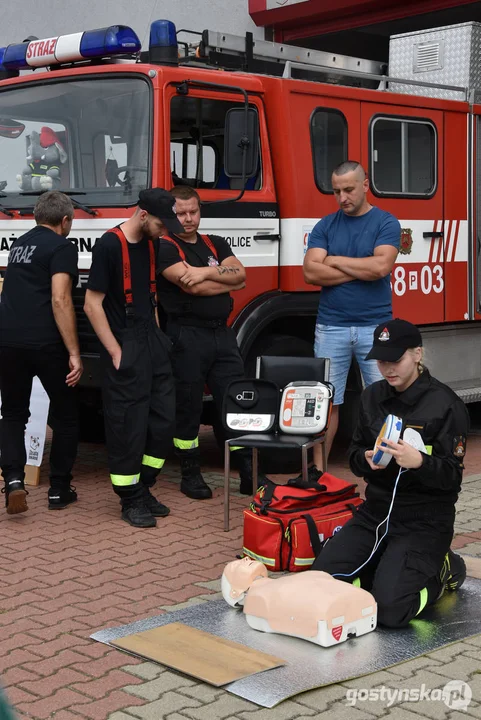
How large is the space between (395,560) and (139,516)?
1907 millimetres

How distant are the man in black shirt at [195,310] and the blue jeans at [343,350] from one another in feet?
1.75

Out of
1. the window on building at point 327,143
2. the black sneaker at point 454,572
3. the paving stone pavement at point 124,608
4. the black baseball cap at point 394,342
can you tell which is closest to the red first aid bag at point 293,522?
the paving stone pavement at point 124,608

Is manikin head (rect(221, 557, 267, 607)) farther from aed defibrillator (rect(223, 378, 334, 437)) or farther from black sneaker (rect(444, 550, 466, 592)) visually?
aed defibrillator (rect(223, 378, 334, 437))

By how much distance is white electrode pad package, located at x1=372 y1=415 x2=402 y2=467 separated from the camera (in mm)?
4297

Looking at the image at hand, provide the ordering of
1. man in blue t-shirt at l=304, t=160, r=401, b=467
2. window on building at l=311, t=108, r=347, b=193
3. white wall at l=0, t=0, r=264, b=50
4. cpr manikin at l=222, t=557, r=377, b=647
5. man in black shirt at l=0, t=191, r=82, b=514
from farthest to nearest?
white wall at l=0, t=0, r=264, b=50 < window on building at l=311, t=108, r=347, b=193 < man in blue t-shirt at l=304, t=160, r=401, b=467 < man in black shirt at l=0, t=191, r=82, b=514 < cpr manikin at l=222, t=557, r=377, b=647

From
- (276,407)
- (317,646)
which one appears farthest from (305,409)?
(317,646)

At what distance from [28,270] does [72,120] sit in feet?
3.75

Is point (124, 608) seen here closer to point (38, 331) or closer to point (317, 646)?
point (317, 646)

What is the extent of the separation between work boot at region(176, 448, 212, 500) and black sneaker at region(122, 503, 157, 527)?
54 centimetres

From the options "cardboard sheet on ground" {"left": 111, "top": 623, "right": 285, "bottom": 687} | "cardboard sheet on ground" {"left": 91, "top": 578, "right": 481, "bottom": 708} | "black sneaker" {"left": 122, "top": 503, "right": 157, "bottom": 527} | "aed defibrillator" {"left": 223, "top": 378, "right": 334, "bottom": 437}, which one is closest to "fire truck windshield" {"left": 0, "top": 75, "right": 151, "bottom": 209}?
"aed defibrillator" {"left": 223, "top": 378, "right": 334, "bottom": 437}

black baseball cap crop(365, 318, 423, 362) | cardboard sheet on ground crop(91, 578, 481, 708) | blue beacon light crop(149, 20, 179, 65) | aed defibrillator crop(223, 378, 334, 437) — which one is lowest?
cardboard sheet on ground crop(91, 578, 481, 708)

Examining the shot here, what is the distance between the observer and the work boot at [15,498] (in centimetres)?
598

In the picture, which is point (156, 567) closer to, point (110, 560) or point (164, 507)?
point (110, 560)

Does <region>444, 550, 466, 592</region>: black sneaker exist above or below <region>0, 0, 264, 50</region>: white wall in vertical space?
below
